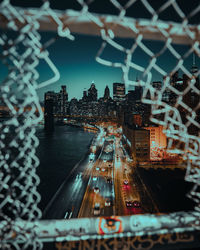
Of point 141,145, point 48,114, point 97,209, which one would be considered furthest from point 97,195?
point 48,114

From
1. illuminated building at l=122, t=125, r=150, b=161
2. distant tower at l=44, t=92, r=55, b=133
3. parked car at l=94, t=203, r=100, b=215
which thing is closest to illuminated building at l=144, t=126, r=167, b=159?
illuminated building at l=122, t=125, r=150, b=161

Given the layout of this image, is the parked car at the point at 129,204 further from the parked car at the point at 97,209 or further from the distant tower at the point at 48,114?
the distant tower at the point at 48,114

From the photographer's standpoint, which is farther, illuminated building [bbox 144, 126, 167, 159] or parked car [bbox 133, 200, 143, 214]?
illuminated building [bbox 144, 126, 167, 159]

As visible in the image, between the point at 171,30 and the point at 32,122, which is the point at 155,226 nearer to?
the point at 32,122

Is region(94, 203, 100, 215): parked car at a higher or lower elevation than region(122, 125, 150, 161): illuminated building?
lower

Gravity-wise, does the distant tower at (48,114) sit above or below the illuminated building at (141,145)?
above

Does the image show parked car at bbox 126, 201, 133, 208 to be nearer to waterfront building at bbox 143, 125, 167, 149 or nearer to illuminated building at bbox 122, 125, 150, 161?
illuminated building at bbox 122, 125, 150, 161

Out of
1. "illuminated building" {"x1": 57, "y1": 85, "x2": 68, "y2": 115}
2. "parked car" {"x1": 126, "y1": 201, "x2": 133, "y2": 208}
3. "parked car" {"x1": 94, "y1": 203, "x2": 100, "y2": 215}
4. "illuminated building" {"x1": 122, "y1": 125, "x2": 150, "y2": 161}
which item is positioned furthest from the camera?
"illuminated building" {"x1": 57, "y1": 85, "x2": 68, "y2": 115}

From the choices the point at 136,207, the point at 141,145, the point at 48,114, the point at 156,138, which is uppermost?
the point at 48,114

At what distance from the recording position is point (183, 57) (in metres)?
0.58

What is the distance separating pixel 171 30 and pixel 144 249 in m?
0.98

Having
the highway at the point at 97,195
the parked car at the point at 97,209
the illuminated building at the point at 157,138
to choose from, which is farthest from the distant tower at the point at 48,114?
the parked car at the point at 97,209

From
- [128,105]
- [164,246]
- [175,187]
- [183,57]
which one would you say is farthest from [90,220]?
[128,105]

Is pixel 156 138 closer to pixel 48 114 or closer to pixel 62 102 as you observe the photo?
pixel 48 114
